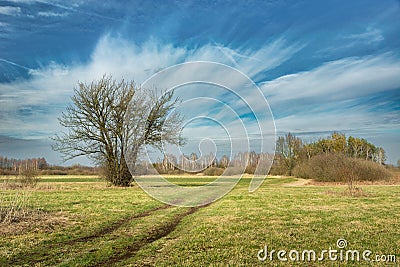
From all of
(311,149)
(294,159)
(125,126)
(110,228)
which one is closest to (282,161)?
(294,159)

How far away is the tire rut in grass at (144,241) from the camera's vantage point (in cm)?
712

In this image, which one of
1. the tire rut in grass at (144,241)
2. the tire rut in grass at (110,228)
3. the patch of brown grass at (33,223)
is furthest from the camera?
the patch of brown grass at (33,223)

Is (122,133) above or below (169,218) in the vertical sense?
above

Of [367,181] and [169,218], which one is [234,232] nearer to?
[169,218]

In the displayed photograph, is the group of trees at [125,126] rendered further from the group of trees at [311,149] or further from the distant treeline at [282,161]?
the group of trees at [311,149]

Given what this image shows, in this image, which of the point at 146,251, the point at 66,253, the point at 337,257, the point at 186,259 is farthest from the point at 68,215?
the point at 337,257

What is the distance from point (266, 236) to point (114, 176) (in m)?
23.3

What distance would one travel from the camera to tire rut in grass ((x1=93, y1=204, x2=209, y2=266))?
712 cm

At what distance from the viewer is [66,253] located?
7719 millimetres

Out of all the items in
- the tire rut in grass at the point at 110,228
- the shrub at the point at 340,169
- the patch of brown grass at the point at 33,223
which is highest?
the shrub at the point at 340,169

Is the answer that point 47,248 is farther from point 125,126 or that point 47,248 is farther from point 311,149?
point 311,149

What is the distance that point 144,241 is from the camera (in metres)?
8.94

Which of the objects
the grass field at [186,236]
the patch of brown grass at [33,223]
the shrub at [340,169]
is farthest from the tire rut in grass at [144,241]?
the shrub at [340,169]

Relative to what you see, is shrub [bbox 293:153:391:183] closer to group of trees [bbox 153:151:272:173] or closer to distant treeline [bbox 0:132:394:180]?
distant treeline [bbox 0:132:394:180]
